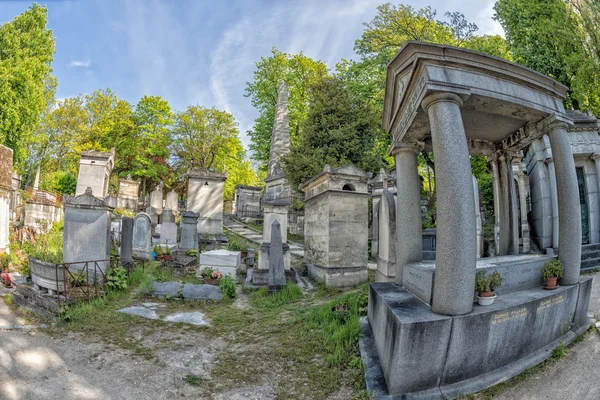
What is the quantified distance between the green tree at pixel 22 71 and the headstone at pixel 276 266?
1856 centimetres

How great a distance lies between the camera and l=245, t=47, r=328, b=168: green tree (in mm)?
27656

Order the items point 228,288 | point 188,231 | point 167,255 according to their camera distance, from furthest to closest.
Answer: point 188,231 → point 167,255 → point 228,288

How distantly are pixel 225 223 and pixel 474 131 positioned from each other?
2076 cm

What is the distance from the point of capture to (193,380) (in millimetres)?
3668

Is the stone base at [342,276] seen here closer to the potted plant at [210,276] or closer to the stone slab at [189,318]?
the potted plant at [210,276]

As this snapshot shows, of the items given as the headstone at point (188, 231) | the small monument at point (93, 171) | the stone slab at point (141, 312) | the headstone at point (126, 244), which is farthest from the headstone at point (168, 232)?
the stone slab at point (141, 312)

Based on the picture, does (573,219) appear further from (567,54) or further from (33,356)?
(567,54)

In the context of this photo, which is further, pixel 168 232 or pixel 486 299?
pixel 168 232

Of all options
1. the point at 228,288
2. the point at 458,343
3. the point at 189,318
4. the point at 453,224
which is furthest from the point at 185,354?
the point at 453,224

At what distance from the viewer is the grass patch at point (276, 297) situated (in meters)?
7.08

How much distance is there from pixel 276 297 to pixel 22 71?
20317 millimetres

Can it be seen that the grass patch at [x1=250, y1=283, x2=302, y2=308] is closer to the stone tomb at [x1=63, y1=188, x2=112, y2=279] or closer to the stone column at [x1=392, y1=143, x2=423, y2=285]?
the stone column at [x1=392, y1=143, x2=423, y2=285]

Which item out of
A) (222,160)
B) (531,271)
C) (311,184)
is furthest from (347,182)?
(222,160)

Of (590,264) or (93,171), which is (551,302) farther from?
(93,171)
